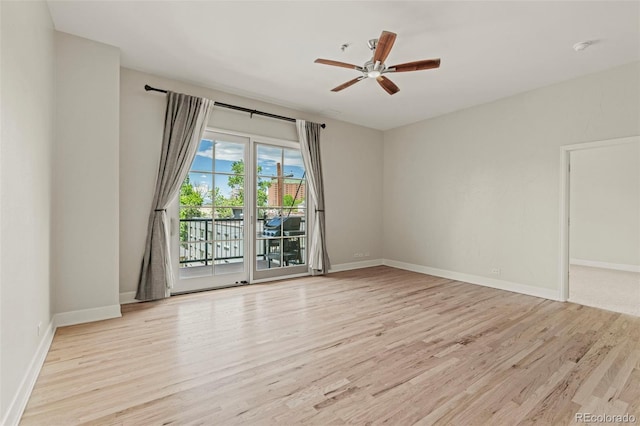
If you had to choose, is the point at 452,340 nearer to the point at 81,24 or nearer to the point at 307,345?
the point at 307,345

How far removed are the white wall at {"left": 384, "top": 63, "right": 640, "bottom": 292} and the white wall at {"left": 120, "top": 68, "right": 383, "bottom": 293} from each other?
1.83 ft

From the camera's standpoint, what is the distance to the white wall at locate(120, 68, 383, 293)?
12.4ft

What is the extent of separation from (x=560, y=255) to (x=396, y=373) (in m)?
3.30

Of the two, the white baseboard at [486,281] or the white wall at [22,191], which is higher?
the white wall at [22,191]

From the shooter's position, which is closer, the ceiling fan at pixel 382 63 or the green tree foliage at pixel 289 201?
the ceiling fan at pixel 382 63

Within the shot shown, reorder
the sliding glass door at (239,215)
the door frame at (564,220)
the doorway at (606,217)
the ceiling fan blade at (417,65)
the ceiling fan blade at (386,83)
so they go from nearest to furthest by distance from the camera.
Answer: the ceiling fan blade at (417,65), the ceiling fan blade at (386,83), the door frame at (564,220), the sliding glass door at (239,215), the doorway at (606,217)

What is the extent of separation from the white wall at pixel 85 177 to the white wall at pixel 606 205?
→ 25.2 ft

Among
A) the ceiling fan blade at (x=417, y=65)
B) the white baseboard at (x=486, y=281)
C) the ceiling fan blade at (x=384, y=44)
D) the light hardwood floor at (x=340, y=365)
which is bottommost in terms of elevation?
the light hardwood floor at (x=340, y=365)

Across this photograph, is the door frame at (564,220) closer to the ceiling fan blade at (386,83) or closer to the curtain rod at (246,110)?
the ceiling fan blade at (386,83)

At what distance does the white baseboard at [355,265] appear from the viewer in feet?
19.2

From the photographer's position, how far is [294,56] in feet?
11.4

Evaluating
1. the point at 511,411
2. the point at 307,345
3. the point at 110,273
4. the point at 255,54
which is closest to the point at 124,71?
the point at 255,54

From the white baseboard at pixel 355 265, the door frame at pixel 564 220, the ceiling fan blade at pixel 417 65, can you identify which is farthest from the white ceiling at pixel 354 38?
the white baseboard at pixel 355 265

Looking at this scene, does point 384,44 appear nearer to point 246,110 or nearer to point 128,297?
point 246,110
